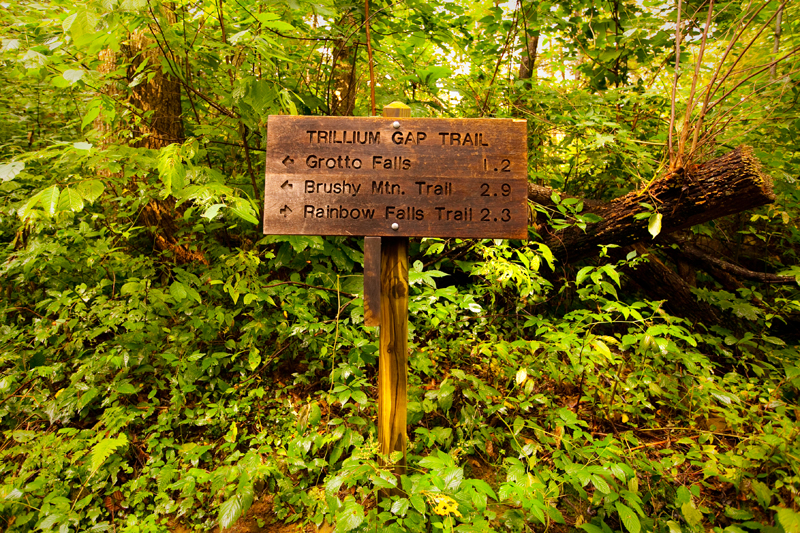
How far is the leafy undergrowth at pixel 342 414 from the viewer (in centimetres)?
182

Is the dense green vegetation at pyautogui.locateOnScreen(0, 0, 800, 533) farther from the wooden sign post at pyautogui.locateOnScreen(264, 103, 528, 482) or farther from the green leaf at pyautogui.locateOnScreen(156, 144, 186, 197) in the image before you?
the wooden sign post at pyautogui.locateOnScreen(264, 103, 528, 482)

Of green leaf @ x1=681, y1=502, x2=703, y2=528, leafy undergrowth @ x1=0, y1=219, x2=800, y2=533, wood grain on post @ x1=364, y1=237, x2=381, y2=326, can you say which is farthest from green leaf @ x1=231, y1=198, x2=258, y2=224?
green leaf @ x1=681, y1=502, x2=703, y2=528

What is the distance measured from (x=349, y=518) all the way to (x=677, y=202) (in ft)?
10.1

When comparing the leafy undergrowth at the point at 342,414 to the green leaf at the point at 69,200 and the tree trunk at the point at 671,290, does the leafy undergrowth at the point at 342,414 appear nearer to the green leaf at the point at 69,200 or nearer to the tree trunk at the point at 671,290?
the tree trunk at the point at 671,290

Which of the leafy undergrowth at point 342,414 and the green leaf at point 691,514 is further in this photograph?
the leafy undergrowth at point 342,414

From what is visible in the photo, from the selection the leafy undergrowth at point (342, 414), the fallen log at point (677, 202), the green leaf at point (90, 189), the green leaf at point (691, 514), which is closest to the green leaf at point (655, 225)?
the fallen log at point (677, 202)

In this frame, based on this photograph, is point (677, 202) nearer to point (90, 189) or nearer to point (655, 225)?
point (655, 225)

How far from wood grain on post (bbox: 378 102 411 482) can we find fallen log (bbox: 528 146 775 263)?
203cm

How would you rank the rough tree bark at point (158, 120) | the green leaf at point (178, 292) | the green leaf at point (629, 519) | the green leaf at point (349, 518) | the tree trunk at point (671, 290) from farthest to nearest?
1. the tree trunk at point (671, 290)
2. the rough tree bark at point (158, 120)
3. the green leaf at point (178, 292)
4. the green leaf at point (629, 519)
5. the green leaf at point (349, 518)

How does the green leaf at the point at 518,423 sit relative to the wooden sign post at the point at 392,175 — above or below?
below

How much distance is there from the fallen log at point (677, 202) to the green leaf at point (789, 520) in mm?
1876

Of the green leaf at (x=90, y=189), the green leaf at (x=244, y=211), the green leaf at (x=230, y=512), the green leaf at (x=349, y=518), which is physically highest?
the green leaf at (x=90, y=189)

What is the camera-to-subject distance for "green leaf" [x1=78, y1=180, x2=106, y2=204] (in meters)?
1.97

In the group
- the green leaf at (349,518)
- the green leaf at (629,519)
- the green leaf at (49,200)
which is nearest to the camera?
the green leaf at (349,518)
